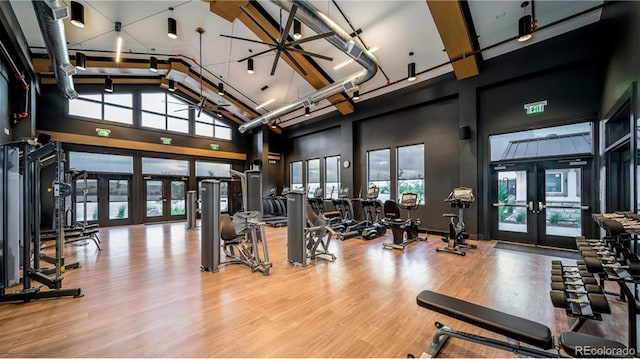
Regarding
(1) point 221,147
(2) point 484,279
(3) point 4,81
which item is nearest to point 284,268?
(2) point 484,279

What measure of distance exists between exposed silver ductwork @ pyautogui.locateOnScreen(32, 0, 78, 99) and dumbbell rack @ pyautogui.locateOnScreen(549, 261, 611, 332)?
7268 mm

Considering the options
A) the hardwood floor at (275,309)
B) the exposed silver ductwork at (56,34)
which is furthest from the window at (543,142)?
the exposed silver ductwork at (56,34)

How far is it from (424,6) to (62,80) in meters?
9.04

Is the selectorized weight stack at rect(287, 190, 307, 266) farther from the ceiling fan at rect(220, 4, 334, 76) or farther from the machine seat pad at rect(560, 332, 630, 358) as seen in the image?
the machine seat pad at rect(560, 332, 630, 358)

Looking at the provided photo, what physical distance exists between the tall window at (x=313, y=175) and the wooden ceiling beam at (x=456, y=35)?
669 centimetres

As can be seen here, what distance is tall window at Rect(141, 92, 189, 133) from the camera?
1021 centimetres

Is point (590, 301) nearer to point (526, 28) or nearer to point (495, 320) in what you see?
point (495, 320)

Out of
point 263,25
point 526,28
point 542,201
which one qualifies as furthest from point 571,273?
point 263,25

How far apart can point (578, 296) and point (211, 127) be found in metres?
12.9

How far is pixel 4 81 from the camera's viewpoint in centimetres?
542

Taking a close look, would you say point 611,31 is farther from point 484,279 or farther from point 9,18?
point 9,18

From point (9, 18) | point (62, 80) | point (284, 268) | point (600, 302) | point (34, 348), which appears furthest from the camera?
point (62, 80)

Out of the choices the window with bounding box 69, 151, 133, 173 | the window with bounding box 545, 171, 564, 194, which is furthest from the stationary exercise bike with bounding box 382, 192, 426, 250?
the window with bounding box 69, 151, 133, 173

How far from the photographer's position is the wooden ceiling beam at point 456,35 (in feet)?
15.5
